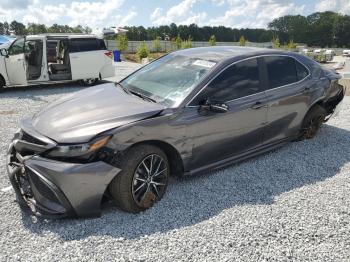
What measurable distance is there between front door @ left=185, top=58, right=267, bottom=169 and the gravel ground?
37cm

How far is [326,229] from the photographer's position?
324cm

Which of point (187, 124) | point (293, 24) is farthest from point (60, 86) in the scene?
point (293, 24)

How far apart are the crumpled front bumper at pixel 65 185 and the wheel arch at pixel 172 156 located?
22.0 inches

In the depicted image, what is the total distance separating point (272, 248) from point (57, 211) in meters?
1.91

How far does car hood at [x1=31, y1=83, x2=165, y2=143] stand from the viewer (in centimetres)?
315

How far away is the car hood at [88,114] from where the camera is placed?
3.15 metres

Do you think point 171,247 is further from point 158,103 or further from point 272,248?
point 158,103

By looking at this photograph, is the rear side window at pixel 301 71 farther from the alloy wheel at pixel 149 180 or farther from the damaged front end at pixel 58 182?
the damaged front end at pixel 58 182

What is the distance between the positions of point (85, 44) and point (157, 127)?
8.69m

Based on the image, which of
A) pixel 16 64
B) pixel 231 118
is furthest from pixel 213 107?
pixel 16 64

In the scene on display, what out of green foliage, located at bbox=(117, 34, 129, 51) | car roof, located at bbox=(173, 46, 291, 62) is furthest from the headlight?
green foliage, located at bbox=(117, 34, 129, 51)

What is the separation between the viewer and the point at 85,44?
11156 millimetres

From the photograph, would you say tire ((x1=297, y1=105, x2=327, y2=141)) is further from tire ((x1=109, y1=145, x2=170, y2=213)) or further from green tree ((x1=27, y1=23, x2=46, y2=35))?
green tree ((x1=27, y1=23, x2=46, y2=35))

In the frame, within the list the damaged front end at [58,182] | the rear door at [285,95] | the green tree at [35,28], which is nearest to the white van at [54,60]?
the damaged front end at [58,182]
